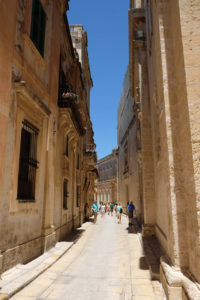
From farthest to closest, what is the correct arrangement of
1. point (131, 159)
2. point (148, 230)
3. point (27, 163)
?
point (131, 159) → point (148, 230) → point (27, 163)

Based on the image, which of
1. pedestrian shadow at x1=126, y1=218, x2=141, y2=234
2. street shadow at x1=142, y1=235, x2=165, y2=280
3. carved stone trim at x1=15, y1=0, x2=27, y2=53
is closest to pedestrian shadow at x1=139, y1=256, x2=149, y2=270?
street shadow at x1=142, y1=235, x2=165, y2=280

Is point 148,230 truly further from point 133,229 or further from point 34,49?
point 34,49

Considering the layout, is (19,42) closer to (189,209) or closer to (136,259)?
(189,209)

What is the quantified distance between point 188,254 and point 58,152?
6.06 metres

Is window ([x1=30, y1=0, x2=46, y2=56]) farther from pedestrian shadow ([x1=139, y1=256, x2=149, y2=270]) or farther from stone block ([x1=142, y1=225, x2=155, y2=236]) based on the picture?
stone block ([x1=142, y1=225, x2=155, y2=236])

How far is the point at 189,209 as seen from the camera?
3182mm

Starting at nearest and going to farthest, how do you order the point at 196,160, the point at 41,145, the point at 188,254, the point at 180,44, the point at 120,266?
the point at 196,160
the point at 188,254
the point at 180,44
the point at 120,266
the point at 41,145

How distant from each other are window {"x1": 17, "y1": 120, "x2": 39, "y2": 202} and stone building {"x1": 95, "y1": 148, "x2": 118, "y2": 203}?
87.2 feet

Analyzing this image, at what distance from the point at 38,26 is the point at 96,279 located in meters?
7.12

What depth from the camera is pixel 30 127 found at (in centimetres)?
592

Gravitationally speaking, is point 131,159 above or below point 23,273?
above

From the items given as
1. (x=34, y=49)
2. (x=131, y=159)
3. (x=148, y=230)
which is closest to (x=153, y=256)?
(x=148, y=230)

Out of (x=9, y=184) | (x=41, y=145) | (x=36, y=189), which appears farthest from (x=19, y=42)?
(x=36, y=189)

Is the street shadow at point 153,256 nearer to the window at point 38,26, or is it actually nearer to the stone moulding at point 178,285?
the stone moulding at point 178,285
